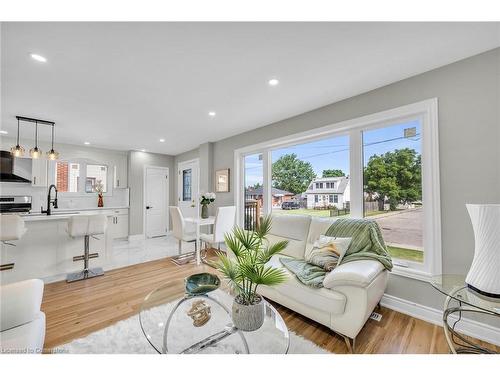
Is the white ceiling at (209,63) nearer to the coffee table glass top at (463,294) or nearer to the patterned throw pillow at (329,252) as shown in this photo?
the patterned throw pillow at (329,252)

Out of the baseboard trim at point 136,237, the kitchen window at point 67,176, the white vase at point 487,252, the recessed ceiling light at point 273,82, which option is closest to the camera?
the white vase at point 487,252

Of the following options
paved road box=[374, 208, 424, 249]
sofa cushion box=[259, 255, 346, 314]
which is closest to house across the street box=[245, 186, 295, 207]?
paved road box=[374, 208, 424, 249]

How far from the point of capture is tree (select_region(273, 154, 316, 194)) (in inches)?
129

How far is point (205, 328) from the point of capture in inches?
59.3

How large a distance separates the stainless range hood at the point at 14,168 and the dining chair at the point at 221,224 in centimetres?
380

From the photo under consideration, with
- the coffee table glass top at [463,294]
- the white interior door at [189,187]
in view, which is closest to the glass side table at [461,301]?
the coffee table glass top at [463,294]

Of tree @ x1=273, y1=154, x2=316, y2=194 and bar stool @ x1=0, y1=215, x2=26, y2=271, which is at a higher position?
tree @ x1=273, y1=154, x2=316, y2=194

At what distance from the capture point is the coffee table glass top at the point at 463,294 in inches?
47.9

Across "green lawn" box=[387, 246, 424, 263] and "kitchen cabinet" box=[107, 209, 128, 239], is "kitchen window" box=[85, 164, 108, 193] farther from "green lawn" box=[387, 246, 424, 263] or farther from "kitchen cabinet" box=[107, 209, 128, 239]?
"green lawn" box=[387, 246, 424, 263]

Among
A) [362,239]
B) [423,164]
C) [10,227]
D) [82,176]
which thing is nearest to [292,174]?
[362,239]

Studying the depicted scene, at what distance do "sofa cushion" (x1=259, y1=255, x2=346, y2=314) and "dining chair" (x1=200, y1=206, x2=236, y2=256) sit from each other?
5.74 ft

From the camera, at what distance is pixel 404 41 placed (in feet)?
5.37

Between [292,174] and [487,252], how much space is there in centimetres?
243

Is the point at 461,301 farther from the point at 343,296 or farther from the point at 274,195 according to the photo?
the point at 274,195
